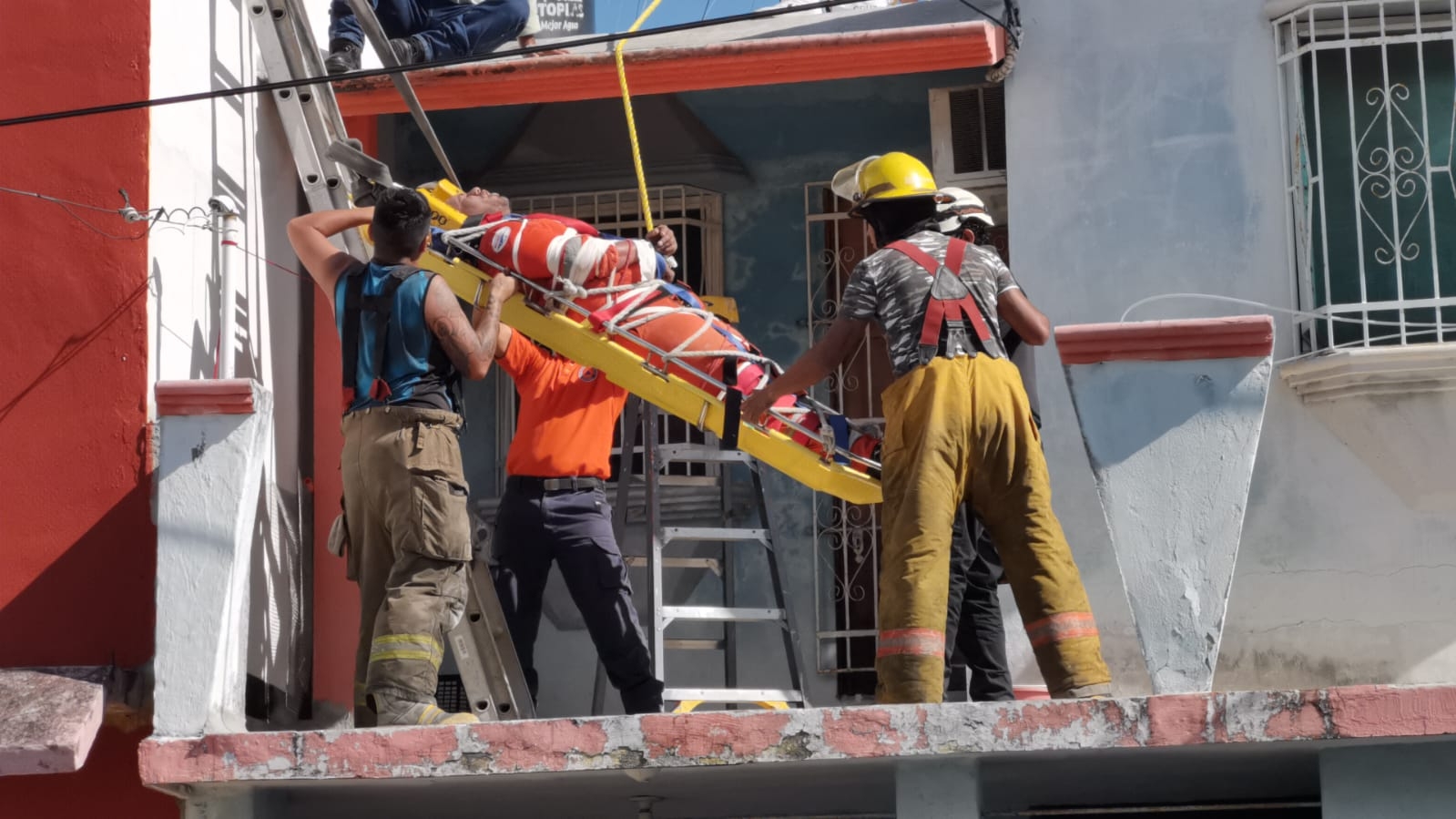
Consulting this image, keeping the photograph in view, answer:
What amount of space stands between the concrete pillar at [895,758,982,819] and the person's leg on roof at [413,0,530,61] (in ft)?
15.4

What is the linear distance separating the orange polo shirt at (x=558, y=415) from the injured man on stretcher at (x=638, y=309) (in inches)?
16.6

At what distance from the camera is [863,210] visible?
20.3 ft

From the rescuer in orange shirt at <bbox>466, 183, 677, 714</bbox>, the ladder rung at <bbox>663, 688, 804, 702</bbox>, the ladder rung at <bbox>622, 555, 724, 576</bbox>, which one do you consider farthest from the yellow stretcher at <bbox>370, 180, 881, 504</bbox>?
the ladder rung at <bbox>622, 555, 724, 576</bbox>

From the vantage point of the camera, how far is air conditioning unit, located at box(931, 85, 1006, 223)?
838 centimetres

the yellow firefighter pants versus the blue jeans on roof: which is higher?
the blue jeans on roof

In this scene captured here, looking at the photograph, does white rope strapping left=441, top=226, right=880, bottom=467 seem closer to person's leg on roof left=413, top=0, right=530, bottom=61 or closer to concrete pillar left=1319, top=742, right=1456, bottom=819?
concrete pillar left=1319, top=742, right=1456, bottom=819

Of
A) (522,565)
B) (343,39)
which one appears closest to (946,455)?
(522,565)

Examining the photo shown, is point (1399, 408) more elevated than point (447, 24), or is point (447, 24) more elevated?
point (447, 24)

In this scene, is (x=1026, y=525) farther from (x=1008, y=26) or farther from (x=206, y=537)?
(x=1008, y=26)

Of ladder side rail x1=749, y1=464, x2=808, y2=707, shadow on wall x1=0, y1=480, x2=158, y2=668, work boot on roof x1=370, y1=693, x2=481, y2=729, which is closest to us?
work boot on roof x1=370, y1=693, x2=481, y2=729

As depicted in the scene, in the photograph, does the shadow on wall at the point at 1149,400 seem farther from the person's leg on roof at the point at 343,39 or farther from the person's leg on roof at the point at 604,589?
the person's leg on roof at the point at 343,39

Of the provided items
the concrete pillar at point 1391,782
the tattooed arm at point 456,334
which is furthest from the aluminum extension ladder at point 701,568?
the concrete pillar at point 1391,782

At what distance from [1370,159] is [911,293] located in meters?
2.85

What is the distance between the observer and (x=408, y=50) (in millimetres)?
8617
